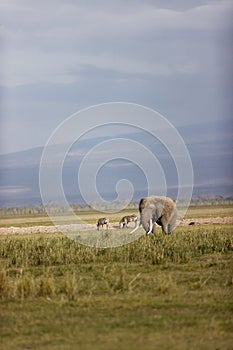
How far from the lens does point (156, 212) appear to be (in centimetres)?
2798

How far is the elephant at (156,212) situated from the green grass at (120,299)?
6.94 m

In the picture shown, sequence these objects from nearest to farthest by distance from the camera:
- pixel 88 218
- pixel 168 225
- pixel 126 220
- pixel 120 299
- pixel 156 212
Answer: pixel 120 299 < pixel 156 212 < pixel 168 225 < pixel 126 220 < pixel 88 218

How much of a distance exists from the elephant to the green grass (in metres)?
6.94

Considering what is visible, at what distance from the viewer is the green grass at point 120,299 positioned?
33.6 feet

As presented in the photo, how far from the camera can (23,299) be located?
13172 mm

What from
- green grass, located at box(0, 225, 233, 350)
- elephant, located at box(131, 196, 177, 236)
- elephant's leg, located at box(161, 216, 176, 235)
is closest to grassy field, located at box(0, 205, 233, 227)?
elephant's leg, located at box(161, 216, 176, 235)

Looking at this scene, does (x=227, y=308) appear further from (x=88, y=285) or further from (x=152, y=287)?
(x=88, y=285)

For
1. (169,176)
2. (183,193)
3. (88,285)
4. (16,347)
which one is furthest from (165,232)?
(16,347)

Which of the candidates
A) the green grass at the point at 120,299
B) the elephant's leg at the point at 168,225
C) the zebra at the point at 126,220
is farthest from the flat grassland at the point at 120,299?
the zebra at the point at 126,220

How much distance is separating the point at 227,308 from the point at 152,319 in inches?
53.7

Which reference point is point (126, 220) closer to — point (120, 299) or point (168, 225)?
point (168, 225)

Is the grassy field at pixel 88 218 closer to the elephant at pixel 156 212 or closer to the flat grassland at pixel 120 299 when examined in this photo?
the elephant at pixel 156 212

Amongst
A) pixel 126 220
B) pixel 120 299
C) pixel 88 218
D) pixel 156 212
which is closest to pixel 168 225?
pixel 156 212

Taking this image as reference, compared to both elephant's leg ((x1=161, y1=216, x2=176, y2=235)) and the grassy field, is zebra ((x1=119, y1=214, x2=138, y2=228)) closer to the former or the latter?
elephant's leg ((x1=161, y1=216, x2=176, y2=235))
